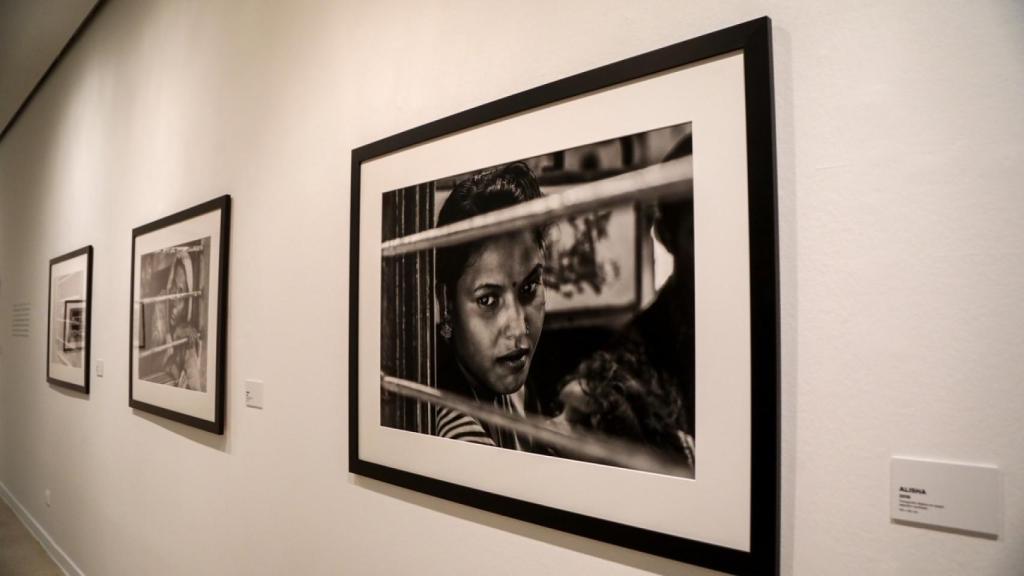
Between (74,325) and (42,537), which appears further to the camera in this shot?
(42,537)

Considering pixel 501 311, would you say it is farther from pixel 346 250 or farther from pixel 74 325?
pixel 74 325

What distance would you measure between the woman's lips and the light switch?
1.14m

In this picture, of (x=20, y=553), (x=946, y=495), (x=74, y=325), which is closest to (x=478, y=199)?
(x=946, y=495)

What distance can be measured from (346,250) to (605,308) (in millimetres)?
874

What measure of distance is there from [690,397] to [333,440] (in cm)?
109

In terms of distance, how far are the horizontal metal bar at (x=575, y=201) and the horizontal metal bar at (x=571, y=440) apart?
1.18ft

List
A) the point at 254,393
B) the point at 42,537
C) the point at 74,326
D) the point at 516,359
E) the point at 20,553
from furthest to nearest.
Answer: the point at 42,537, the point at 20,553, the point at 74,326, the point at 254,393, the point at 516,359

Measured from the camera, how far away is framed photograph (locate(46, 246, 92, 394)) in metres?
3.23

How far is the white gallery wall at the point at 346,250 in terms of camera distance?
0.66m

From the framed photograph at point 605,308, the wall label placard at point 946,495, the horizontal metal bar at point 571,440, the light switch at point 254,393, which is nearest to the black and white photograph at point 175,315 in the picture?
the light switch at point 254,393

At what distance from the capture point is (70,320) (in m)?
3.46

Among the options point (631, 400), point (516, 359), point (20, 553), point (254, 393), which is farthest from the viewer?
point (20, 553)

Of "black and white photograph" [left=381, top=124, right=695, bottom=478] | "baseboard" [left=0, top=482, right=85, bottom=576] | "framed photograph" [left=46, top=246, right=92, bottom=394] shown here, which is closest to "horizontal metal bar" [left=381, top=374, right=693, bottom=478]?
"black and white photograph" [left=381, top=124, right=695, bottom=478]

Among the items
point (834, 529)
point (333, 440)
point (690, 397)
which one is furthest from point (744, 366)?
point (333, 440)
